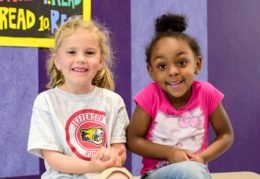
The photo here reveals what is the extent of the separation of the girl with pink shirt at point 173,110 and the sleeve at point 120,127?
0.03 metres

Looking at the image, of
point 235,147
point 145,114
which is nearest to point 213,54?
point 235,147

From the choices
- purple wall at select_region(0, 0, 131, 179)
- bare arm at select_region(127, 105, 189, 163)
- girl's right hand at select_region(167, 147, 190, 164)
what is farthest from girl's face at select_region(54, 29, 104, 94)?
purple wall at select_region(0, 0, 131, 179)

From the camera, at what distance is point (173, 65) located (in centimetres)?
101

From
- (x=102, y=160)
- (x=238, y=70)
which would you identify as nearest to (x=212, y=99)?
(x=102, y=160)

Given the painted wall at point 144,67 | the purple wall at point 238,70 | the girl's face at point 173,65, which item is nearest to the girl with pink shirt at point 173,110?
the girl's face at point 173,65

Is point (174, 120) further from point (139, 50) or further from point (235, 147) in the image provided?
point (235, 147)

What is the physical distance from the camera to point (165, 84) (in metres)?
1.04

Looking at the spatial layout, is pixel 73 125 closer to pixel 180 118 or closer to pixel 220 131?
pixel 180 118

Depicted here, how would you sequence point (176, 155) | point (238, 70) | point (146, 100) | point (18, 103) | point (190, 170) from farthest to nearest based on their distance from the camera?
point (238, 70) < point (18, 103) < point (146, 100) < point (176, 155) < point (190, 170)

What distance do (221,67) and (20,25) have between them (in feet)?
3.67

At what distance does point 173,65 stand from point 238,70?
978 mm

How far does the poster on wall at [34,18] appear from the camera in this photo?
4.76 ft

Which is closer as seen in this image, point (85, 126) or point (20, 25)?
point (85, 126)

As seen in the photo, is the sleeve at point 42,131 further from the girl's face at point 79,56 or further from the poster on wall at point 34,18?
the poster on wall at point 34,18
